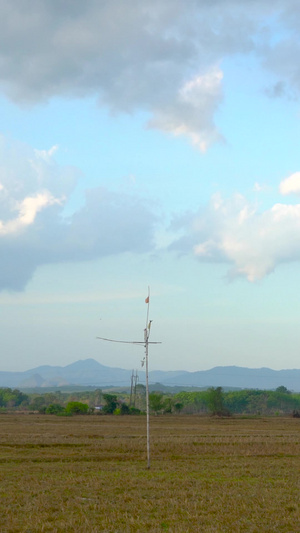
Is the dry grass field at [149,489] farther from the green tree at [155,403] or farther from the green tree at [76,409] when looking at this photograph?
the green tree at [155,403]

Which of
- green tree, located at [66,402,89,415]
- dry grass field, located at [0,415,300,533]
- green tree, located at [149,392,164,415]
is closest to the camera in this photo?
dry grass field, located at [0,415,300,533]

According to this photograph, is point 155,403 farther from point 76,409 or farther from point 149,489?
point 149,489

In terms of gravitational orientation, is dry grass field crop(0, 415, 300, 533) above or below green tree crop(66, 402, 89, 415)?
above

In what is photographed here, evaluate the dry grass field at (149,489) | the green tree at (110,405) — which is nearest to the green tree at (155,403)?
the green tree at (110,405)

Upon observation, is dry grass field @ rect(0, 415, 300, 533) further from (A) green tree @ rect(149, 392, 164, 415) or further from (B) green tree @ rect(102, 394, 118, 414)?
(A) green tree @ rect(149, 392, 164, 415)

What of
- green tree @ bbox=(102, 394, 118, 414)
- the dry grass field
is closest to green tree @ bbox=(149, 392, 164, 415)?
green tree @ bbox=(102, 394, 118, 414)

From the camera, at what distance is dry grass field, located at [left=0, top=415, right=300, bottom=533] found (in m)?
15.8

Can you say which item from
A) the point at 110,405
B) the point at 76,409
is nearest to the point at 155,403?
the point at 110,405

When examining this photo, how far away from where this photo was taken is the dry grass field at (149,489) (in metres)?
15.8

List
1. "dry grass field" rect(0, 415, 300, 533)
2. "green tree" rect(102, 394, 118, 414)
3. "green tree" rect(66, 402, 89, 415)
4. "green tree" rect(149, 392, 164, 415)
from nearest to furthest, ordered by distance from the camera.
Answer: "dry grass field" rect(0, 415, 300, 533)
"green tree" rect(66, 402, 89, 415)
"green tree" rect(102, 394, 118, 414)
"green tree" rect(149, 392, 164, 415)

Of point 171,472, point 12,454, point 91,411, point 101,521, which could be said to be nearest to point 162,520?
point 101,521

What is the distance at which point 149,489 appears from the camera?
68.0 feet

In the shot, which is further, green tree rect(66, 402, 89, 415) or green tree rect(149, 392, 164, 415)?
green tree rect(149, 392, 164, 415)

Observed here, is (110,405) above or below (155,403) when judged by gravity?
below
